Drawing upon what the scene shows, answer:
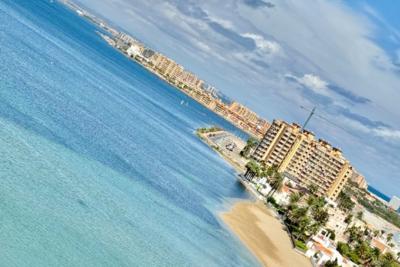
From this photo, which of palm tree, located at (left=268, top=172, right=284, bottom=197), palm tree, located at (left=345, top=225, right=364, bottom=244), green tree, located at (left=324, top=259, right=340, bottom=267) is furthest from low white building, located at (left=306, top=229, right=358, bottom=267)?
palm tree, located at (left=345, top=225, right=364, bottom=244)

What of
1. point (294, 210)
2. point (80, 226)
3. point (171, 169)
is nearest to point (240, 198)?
point (294, 210)

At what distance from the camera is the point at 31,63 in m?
122

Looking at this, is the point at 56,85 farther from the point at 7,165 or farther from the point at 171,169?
the point at 7,165

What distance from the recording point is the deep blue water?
4659 centimetres

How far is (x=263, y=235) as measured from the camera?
309 ft

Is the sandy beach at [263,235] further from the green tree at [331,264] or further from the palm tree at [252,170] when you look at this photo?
the palm tree at [252,170]

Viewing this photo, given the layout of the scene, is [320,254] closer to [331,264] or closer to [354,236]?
[331,264]

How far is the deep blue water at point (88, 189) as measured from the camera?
153 ft

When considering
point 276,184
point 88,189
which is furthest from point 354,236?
point 88,189

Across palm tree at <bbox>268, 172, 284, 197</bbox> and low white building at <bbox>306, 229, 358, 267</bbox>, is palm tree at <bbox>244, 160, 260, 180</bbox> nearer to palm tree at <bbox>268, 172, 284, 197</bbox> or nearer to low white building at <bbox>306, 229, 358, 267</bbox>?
palm tree at <bbox>268, 172, 284, 197</bbox>

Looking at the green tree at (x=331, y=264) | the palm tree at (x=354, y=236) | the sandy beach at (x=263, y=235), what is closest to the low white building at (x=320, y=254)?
the green tree at (x=331, y=264)

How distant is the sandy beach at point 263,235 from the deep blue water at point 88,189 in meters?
3.20

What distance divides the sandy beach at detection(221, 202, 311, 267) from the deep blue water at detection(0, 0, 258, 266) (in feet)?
10.5

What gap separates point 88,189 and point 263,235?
41.1m
